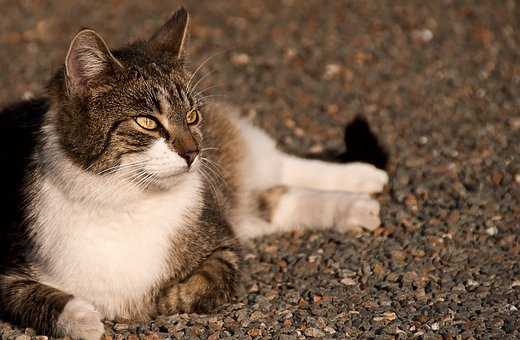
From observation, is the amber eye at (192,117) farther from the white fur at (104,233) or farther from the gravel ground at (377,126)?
Result: the gravel ground at (377,126)

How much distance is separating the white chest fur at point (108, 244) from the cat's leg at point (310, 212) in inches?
51.2

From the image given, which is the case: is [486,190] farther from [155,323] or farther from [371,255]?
[155,323]

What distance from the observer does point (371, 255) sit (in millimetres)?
5328

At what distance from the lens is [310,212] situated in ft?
19.2

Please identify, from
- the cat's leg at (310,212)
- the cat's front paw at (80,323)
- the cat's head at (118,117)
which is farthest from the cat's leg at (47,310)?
the cat's leg at (310,212)

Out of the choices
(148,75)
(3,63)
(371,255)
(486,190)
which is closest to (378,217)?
(371,255)

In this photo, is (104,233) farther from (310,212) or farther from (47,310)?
(310,212)

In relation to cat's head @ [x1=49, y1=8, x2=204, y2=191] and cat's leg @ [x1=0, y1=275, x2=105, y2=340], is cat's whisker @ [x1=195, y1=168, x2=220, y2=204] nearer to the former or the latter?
cat's head @ [x1=49, y1=8, x2=204, y2=191]

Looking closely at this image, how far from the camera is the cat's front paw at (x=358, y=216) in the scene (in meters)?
5.64

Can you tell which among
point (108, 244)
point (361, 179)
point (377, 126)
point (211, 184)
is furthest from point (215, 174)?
point (377, 126)

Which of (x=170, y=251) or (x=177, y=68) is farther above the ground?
(x=177, y=68)

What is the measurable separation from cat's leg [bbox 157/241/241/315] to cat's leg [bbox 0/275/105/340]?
44 centimetres

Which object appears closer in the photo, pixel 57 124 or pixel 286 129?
pixel 57 124

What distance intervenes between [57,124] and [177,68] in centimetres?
78
